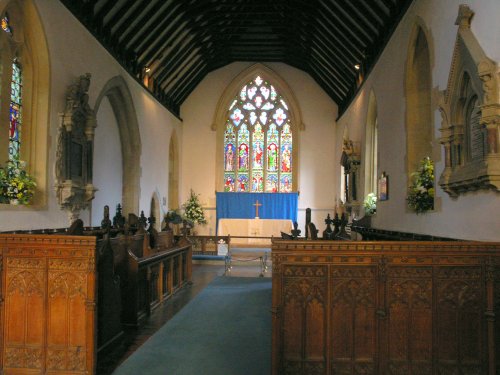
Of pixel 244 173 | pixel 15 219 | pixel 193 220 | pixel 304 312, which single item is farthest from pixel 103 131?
pixel 304 312

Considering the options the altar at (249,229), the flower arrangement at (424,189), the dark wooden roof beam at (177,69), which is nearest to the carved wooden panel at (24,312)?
the flower arrangement at (424,189)

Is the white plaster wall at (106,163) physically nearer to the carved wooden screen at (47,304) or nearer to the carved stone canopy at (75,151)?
the carved stone canopy at (75,151)

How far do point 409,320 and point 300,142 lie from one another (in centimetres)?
1337

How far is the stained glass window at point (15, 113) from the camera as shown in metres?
7.03

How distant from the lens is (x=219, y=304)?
→ 684 centimetres

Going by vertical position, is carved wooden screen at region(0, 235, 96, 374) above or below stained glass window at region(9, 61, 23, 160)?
below

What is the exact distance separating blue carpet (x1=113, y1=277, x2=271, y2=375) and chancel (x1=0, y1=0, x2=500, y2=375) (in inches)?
1.4

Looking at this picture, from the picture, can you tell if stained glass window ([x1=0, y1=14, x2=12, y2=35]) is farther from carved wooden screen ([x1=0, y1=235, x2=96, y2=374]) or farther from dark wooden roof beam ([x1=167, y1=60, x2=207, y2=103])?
dark wooden roof beam ([x1=167, y1=60, x2=207, y2=103])

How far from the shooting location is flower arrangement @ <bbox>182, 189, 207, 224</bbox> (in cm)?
1572

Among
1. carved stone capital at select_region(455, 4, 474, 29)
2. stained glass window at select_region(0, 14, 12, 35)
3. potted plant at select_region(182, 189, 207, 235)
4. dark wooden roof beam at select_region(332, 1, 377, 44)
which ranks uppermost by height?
dark wooden roof beam at select_region(332, 1, 377, 44)

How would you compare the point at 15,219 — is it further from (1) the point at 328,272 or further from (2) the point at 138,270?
(1) the point at 328,272

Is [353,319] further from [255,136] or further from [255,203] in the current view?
[255,136]

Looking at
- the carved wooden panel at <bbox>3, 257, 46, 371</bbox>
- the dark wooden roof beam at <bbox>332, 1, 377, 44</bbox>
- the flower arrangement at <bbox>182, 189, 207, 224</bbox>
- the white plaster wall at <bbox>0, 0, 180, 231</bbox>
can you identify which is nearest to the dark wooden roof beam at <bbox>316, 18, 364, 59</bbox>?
the dark wooden roof beam at <bbox>332, 1, 377, 44</bbox>

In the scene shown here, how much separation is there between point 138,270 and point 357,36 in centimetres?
728
